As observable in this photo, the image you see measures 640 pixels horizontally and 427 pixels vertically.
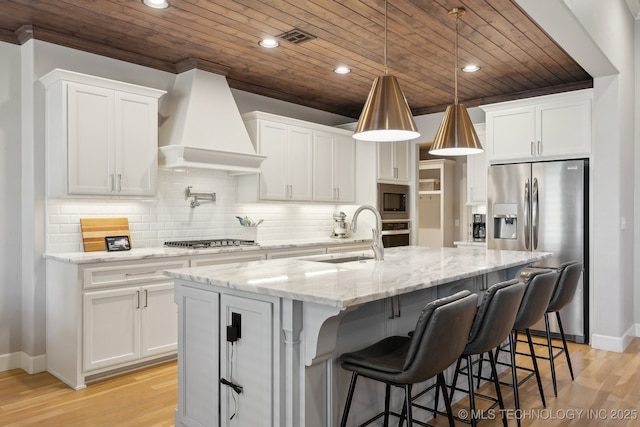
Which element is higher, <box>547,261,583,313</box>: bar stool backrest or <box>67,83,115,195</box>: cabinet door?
<box>67,83,115,195</box>: cabinet door

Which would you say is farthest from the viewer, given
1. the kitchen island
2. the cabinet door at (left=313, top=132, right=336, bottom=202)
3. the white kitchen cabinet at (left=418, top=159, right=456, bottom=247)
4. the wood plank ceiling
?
the white kitchen cabinet at (left=418, top=159, right=456, bottom=247)

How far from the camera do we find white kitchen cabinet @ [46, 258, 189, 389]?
11.2 ft

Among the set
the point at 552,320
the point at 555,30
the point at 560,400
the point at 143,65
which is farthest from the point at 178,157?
the point at 552,320

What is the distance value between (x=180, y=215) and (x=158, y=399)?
1931 mm

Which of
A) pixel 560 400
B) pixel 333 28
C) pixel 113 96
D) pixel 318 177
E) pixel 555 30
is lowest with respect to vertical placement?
pixel 560 400

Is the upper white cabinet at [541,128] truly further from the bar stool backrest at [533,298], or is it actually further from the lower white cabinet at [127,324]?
the lower white cabinet at [127,324]

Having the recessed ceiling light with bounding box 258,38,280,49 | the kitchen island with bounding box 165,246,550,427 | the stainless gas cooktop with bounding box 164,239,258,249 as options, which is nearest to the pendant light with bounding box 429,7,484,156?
the kitchen island with bounding box 165,246,550,427

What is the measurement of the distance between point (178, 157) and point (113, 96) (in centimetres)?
70

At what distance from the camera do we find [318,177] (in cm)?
568

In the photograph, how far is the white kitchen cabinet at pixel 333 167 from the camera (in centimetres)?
568

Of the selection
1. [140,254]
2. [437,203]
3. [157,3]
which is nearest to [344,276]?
[140,254]

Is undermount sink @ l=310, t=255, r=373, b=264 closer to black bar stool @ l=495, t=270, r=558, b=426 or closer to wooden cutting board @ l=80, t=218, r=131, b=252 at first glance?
black bar stool @ l=495, t=270, r=558, b=426

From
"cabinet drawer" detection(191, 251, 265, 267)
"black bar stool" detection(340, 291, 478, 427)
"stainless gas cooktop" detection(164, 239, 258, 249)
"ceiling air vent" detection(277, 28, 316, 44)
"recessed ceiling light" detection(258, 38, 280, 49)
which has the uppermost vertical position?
"ceiling air vent" detection(277, 28, 316, 44)

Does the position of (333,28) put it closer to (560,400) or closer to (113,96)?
(113,96)
